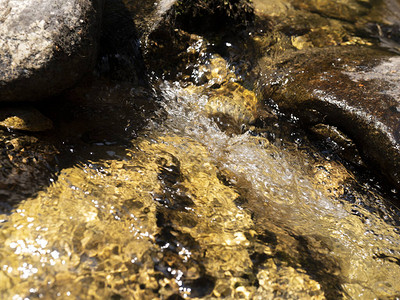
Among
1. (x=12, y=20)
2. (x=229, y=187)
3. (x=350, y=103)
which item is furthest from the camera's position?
(x=350, y=103)

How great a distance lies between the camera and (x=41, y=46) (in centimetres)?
312

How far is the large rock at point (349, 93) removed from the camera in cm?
362

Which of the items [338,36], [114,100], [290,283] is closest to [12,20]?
A: [114,100]

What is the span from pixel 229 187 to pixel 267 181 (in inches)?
18.4

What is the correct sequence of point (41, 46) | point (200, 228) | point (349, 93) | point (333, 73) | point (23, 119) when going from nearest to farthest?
point (200, 228)
point (41, 46)
point (23, 119)
point (349, 93)
point (333, 73)

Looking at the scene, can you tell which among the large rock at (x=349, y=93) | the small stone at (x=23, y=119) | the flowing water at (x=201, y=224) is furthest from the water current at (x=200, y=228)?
the small stone at (x=23, y=119)

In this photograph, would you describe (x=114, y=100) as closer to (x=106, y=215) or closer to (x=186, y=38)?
(x=186, y=38)

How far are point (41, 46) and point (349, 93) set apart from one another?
3200mm

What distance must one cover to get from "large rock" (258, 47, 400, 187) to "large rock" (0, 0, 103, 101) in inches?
91.7

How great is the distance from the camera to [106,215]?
2.76 m

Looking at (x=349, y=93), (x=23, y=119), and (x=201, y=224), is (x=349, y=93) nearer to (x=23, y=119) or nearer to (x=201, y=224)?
(x=201, y=224)

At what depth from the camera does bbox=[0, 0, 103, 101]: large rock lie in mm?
3086

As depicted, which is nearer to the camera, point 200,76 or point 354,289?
point 354,289

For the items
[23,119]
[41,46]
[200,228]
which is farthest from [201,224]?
[41,46]
